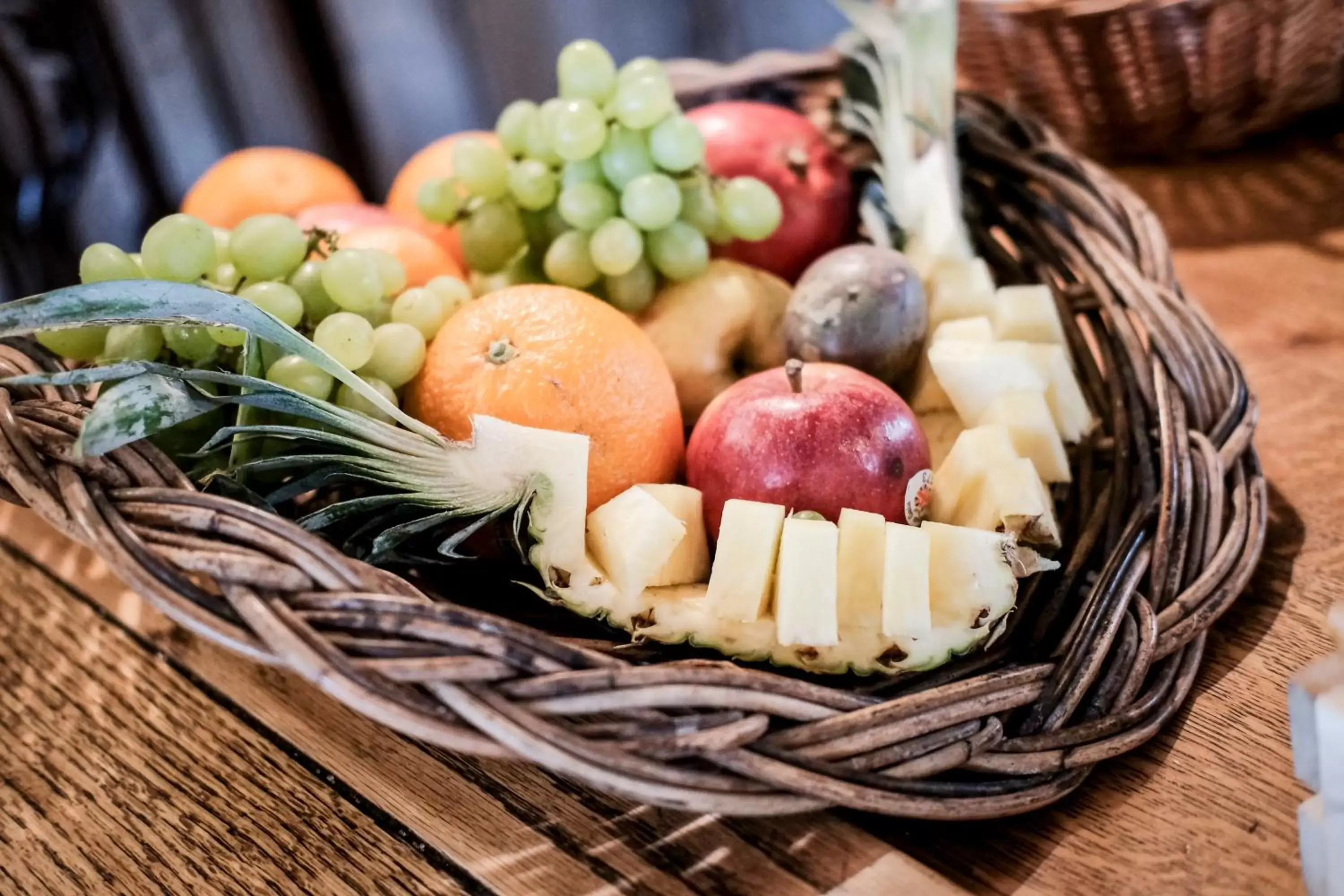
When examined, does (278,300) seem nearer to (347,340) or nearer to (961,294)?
(347,340)

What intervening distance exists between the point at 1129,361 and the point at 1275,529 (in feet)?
0.46

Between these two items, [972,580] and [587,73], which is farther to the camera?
[587,73]

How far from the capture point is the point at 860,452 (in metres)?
0.51

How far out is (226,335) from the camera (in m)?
0.51

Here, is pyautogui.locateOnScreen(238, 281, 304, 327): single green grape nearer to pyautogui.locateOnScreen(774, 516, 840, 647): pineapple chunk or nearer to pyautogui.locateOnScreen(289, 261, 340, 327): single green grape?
pyautogui.locateOnScreen(289, 261, 340, 327): single green grape

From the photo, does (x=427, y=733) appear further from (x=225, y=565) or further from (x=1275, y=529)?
(x=1275, y=529)

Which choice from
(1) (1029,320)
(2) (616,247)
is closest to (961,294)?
(1) (1029,320)

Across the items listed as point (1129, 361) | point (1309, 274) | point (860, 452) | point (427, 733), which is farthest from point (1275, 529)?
point (427, 733)

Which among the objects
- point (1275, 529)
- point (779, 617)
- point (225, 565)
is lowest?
point (1275, 529)

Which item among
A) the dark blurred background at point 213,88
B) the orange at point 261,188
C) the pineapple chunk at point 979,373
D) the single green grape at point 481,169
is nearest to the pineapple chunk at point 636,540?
the pineapple chunk at point 979,373

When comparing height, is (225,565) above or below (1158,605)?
above

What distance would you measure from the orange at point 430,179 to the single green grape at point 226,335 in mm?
278

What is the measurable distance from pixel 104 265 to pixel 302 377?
14 cm

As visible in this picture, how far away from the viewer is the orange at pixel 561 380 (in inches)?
20.8
